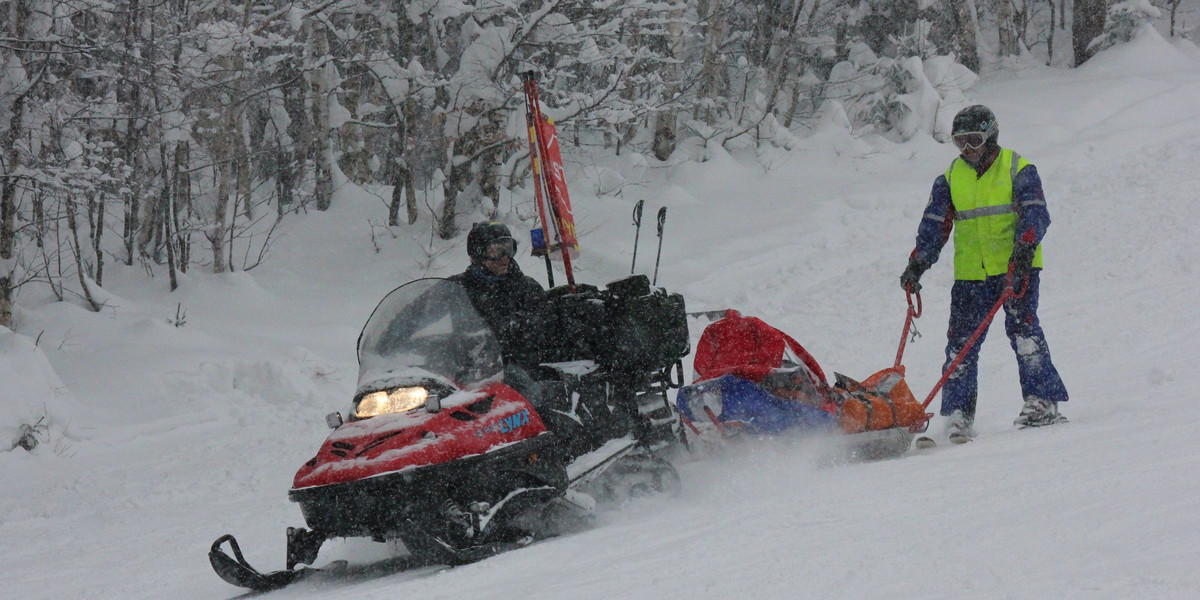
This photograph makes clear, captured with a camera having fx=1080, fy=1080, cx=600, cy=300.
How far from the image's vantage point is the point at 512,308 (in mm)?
5715

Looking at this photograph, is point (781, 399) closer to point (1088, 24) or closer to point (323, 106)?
point (323, 106)

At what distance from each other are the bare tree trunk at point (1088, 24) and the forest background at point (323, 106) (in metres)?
0.86

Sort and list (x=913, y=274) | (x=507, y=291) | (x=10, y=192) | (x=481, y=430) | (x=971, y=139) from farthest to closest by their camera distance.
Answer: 1. (x=10, y=192)
2. (x=913, y=274)
3. (x=971, y=139)
4. (x=507, y=291)
5. (x=481, y=430)

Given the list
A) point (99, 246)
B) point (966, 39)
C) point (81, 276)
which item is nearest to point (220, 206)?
point (99, 246)

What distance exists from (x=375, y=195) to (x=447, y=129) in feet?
8.00

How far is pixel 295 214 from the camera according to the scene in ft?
48.7

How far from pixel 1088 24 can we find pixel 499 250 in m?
19.3

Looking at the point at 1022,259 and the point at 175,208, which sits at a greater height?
the point at 1022,259

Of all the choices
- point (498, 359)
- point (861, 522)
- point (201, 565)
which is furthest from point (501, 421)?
point (201, 565)

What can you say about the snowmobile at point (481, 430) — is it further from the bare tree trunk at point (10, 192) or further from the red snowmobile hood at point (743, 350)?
the bare tree trunk at point (10, 192)

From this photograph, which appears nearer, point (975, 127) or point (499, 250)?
point (499, 250)

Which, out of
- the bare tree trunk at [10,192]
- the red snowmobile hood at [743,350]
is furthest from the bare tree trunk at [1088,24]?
the bare tree trunk at [10,192]

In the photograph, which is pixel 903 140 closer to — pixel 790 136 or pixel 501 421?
pixel 790 136

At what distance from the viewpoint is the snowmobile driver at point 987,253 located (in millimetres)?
6059
